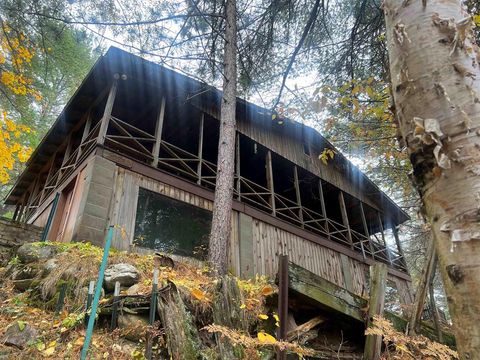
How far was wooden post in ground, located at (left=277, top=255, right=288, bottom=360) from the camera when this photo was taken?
372 centimetres

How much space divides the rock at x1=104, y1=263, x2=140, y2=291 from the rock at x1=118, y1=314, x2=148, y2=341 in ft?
2.80

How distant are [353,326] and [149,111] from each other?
893 cm

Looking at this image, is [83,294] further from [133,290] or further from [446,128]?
[446,128]

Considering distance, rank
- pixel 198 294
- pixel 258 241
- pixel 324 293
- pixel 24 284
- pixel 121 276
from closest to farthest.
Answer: pixel 198 294, pixel 324 293, pixel 121 276, pixel 24 284, pixel 258 241

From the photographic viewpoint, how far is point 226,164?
7.08 meters

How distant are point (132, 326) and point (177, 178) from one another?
17.6 feet

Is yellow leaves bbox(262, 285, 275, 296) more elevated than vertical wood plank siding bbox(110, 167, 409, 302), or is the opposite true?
vertical wood plank siding bbox(110, 167, 409, 302)

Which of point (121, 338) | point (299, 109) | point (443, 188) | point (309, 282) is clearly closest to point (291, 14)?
point (299, 109)

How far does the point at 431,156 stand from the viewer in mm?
1200

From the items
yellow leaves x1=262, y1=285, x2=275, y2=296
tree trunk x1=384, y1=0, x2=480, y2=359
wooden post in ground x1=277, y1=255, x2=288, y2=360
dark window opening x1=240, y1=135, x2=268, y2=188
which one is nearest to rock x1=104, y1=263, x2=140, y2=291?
yellow leaves x1=262, y1=285, x2=275, y2=296

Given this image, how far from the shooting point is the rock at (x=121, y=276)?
461 cm

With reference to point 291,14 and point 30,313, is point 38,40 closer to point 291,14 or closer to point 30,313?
point 291,14

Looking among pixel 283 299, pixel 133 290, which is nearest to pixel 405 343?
pixel 283 299

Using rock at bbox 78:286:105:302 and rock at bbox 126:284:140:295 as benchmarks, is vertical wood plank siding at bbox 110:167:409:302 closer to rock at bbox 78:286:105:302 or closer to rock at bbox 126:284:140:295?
rock at bbox 78:286:105:302
